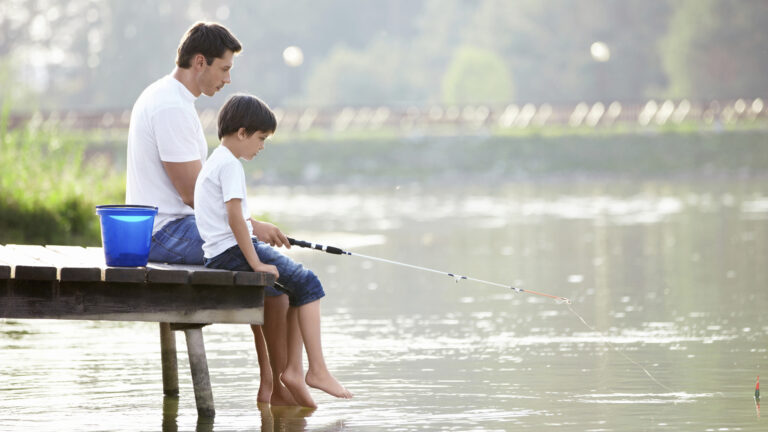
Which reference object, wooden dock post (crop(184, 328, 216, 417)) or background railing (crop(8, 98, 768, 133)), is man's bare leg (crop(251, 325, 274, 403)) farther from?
background railing (crop(8, 98, 768, 133))

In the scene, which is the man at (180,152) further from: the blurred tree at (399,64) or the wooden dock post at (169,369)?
the blurred tree at (399,64)

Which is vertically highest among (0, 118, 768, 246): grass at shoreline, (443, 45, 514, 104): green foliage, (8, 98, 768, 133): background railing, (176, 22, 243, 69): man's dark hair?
(443, 45, 514, 104): green foliage

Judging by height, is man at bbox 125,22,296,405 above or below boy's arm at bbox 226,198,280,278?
above

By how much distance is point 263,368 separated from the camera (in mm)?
7008

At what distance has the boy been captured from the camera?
21.0 ft

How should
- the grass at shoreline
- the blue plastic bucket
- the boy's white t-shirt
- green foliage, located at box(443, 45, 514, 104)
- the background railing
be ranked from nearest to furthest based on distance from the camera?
the blue plastic bucket, the boy's white t-shirt, the grass at shoreline, the background railing, green foliage, located at box(443, 45, 514, 104)

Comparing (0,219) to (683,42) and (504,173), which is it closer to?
(504,173)

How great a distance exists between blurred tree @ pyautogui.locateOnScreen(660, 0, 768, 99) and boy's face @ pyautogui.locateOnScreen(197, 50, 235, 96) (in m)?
62.2

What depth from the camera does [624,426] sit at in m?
6.33

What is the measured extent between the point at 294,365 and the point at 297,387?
11cm

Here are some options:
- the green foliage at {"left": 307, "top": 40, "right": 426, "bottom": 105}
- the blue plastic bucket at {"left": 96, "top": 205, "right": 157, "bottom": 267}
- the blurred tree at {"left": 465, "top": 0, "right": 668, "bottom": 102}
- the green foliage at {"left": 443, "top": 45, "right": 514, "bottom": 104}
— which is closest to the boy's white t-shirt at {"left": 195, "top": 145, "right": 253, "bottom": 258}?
the blue plastic bucket at {"left": 96, "top": 205, "right": 157, "bottom": 267}

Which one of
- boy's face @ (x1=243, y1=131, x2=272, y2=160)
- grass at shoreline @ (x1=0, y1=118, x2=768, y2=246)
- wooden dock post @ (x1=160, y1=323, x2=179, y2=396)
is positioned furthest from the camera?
grass at shoreline @ (x1=0, y1=118, x2=768, y2=246)

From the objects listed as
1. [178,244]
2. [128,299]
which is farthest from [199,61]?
[128,299]

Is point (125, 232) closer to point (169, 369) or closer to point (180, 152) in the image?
point (180, 152)
